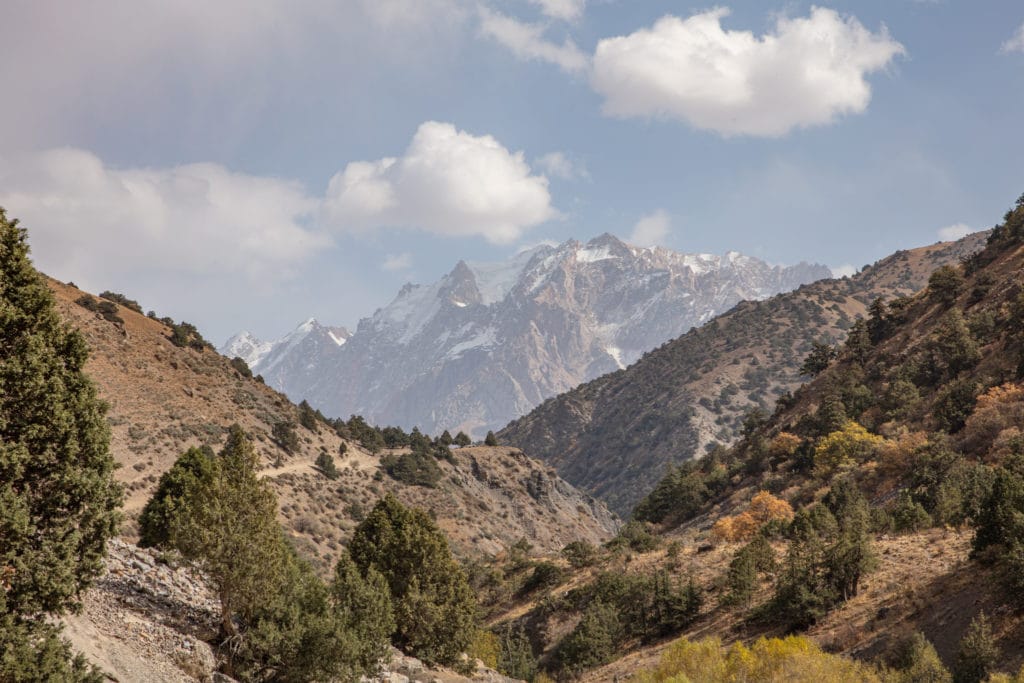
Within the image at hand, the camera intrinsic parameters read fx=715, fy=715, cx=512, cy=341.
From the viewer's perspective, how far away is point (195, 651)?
20812mm

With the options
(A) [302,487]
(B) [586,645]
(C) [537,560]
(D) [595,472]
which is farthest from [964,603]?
(D) [595,472]

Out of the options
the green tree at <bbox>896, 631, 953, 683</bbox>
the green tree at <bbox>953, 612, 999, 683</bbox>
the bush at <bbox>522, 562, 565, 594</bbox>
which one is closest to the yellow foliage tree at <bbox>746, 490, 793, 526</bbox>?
the bush at <bbox>522, 562, 565, 594</bbox>

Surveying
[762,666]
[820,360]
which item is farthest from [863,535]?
[820,360]

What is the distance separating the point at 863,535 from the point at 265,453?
209 ft

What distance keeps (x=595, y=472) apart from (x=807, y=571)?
165488 millimetres

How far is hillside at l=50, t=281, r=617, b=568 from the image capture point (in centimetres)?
6769

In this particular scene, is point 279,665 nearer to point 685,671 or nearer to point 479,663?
point 685,671

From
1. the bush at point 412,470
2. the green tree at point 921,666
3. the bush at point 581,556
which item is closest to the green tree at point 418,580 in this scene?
the green tree at point 921,666

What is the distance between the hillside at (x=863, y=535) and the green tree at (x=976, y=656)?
6cm

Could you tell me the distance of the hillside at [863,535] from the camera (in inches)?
1129

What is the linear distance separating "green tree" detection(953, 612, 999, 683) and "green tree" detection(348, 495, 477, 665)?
19570mm

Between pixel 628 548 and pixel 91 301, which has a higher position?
pixel 91 301

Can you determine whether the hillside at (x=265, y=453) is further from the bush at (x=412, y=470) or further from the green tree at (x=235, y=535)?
the green tree at (x=235, y=535)

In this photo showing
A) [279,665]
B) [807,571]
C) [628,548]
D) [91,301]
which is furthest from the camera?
[91,301]
